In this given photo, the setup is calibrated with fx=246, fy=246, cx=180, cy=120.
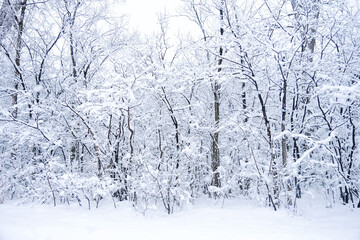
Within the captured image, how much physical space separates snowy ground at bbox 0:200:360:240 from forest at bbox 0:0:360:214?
0.39 meters

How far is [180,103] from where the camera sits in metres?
8.22

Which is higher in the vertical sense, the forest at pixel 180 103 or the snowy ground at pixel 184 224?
the forest at pixel 180 103

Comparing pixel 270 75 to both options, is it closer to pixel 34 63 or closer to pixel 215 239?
pixel 215 239

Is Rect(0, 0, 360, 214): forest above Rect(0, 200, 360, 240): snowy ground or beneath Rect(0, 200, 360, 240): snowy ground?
above

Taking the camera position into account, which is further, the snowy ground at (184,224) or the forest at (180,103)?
the forest at (180,103)

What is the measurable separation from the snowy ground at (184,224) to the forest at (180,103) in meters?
0.39

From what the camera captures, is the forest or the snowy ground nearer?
the snowy ground

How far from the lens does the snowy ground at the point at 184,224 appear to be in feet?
10.7

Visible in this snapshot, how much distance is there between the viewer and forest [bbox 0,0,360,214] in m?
5.08

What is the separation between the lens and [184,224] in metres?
4.02

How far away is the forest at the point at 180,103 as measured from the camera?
5.08 meters

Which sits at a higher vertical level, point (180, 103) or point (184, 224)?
point (180, 103)

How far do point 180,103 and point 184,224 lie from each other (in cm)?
477

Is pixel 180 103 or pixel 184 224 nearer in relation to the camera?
pixel 184 224
